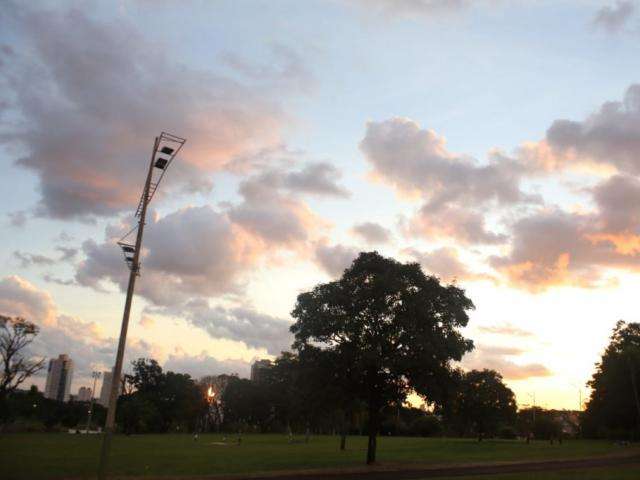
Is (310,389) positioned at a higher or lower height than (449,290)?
lower

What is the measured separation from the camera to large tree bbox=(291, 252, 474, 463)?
41.8m

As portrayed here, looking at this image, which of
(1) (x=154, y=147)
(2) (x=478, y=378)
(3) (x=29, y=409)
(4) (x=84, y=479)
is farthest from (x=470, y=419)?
(3) (x=29, y=409)

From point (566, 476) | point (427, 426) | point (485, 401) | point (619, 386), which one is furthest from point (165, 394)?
point (566, 476)

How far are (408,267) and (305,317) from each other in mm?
9630

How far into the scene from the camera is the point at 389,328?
42.8 m

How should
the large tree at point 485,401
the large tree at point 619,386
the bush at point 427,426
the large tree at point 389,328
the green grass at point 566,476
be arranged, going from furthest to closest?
the bush at point 427,426, the large tree at point 485,401, the large tree at point 619,386, the large tree at point 389,328, the green grass at point 566,476

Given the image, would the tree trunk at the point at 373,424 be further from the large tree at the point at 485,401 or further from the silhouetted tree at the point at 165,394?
the silhouetted tree at the point at 165,394

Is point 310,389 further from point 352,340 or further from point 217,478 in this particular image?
point 217,478

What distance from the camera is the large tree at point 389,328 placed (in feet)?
137

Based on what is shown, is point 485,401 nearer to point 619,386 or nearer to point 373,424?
point 619,386

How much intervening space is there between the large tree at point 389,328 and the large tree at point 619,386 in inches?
2098

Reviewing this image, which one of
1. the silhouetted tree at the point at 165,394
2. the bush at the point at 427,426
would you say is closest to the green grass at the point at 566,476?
the bush at the point at 427,426

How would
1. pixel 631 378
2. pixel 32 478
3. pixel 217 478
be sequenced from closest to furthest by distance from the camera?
pixel 32 478 < pixel 217 478 < pixel 631 378

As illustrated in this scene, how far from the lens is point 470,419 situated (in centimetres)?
9269
